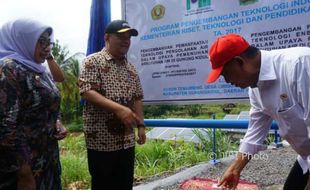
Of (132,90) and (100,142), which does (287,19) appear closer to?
(132,90)

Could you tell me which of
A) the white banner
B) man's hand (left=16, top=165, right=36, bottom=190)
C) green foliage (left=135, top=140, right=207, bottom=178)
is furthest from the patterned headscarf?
green foliage (left=135, top=140, right=207, bottom=178)

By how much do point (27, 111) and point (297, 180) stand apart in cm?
147

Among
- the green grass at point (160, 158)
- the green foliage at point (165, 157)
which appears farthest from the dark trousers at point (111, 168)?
the green foliage at point (165, 157)

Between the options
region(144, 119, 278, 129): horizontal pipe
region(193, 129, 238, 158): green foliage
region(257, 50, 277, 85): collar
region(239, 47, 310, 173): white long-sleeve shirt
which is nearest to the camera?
region(239, 47, 310, 173): white long-sleeve shirt

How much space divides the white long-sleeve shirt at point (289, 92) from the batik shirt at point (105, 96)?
0.96 meters

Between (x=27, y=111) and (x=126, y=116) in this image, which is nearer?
(x=27, y=111)

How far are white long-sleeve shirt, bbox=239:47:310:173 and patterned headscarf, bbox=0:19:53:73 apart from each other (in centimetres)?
112

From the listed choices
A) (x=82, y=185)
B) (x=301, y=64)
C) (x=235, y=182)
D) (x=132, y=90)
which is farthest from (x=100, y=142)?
(x=82, y=185)

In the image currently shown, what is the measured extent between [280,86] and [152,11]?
73.7 inches

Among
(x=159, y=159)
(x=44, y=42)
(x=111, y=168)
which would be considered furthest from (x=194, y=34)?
(x=159, y=159)

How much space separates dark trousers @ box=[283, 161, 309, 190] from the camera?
2.07 m

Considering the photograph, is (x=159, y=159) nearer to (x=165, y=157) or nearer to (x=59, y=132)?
(x=165, y=157)

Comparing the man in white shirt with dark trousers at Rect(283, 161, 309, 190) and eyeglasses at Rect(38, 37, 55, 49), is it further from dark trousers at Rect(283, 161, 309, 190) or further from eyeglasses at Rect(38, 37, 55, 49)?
eyeglasses at Rect(38, 37, 55, 49)

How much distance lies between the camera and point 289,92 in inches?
64.2
